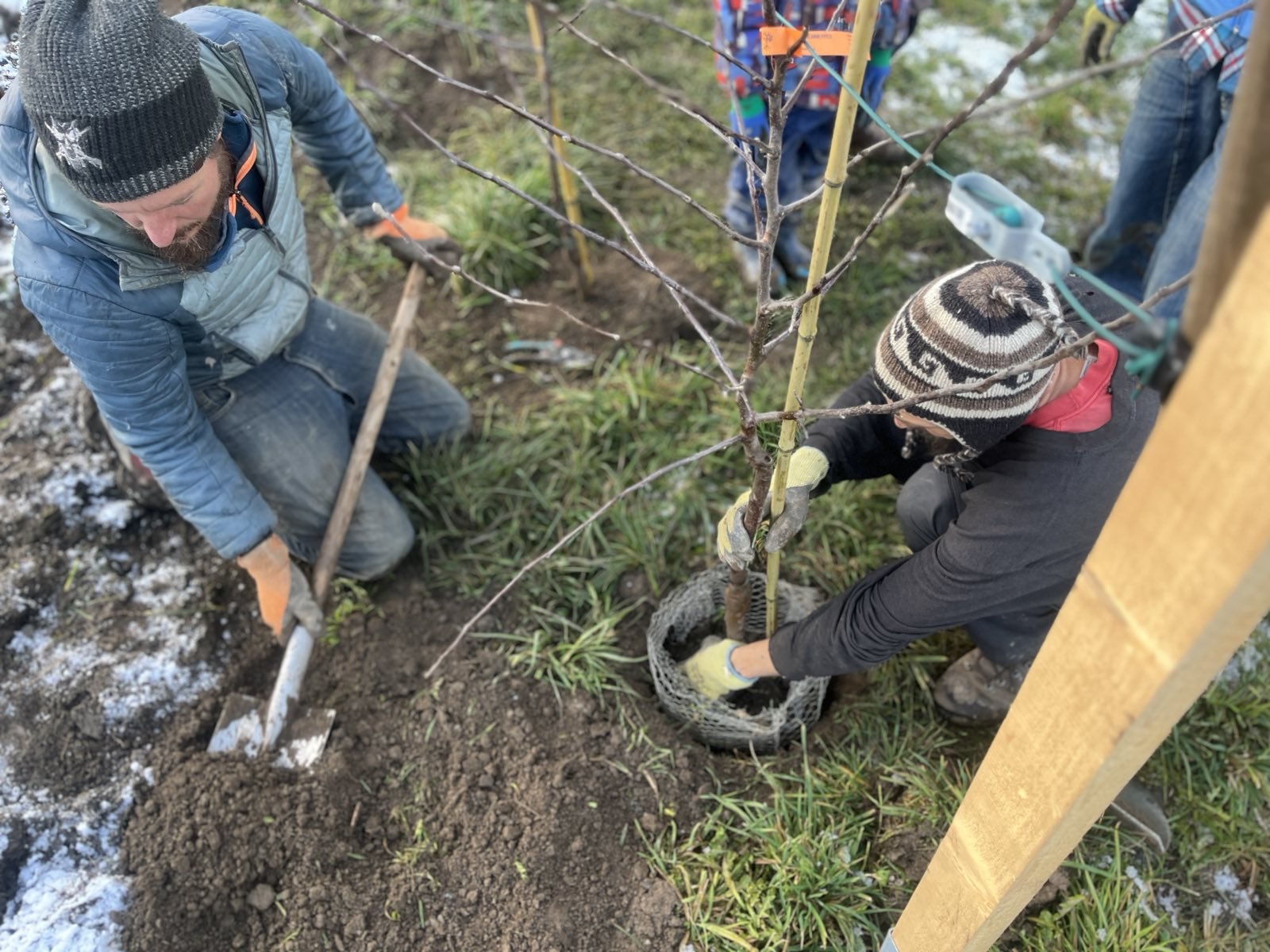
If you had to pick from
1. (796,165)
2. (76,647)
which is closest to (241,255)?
→ (76,647)

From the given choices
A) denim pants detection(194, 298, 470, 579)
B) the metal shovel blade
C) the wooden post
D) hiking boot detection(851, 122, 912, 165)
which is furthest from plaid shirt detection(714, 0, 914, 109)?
the metal shovel blade

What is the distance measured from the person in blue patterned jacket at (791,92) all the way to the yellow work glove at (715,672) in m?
1.17

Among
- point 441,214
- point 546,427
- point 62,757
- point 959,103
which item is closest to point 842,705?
point 546,427

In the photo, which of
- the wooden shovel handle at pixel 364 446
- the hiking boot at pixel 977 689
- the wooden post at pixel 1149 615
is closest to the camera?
the wooden post at pixel 1149 615

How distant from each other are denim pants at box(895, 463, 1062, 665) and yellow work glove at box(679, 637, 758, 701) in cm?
57

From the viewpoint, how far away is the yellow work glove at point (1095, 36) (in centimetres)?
316

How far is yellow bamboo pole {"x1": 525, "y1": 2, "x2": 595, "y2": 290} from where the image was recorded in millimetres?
2756

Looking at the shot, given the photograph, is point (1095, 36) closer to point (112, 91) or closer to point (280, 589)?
point (112, 91)

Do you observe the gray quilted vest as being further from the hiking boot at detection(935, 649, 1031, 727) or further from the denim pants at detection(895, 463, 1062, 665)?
the hiking boot at detection(935, 649, 1031, 727)

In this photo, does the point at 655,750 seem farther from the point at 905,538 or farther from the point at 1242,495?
the point at 1242,495

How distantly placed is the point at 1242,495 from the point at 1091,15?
3171mm

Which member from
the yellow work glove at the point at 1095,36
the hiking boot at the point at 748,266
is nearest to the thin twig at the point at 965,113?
the hiking boot at the point at 748,266

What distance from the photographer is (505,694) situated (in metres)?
2.39

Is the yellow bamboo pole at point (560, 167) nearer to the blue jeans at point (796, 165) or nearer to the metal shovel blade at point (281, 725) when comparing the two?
the blue jeans at point (796, 165)
